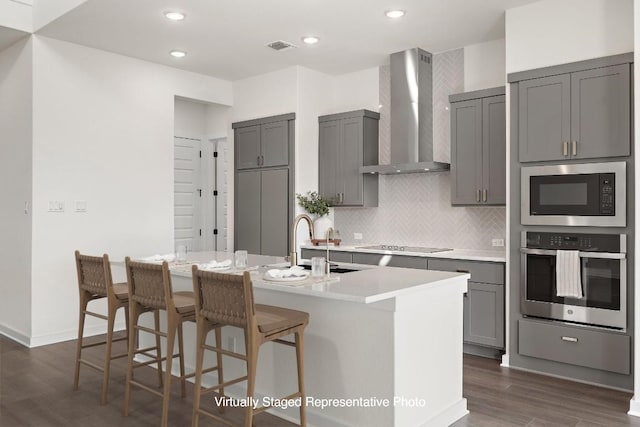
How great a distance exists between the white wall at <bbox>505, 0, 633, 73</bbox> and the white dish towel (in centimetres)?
146

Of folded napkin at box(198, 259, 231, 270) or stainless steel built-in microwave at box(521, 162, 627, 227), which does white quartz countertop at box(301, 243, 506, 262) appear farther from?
folded napkin at box(198, 259, 231, 270)

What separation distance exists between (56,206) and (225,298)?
3.21 meters

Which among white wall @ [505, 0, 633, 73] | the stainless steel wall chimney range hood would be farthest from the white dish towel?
the stainless steel wall chimney range hood

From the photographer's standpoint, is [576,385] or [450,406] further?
[576,385]

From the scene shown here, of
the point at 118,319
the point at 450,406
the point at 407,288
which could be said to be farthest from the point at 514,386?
the point at 118,319

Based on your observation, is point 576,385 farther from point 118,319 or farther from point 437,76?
point 118,319

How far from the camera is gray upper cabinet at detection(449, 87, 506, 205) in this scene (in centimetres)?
461

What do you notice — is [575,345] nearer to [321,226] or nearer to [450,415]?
[450,415]

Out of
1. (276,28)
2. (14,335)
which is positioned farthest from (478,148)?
(14,335)

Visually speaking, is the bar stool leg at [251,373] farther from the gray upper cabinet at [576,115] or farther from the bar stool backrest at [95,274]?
the gray upper cabinet at [576,115]

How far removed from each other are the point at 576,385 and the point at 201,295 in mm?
2803

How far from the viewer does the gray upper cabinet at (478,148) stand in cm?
461

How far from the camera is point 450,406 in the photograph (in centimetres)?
315

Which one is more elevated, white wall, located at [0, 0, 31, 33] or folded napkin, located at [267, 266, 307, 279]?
white wall, located at [0, 0, 31, 33]
